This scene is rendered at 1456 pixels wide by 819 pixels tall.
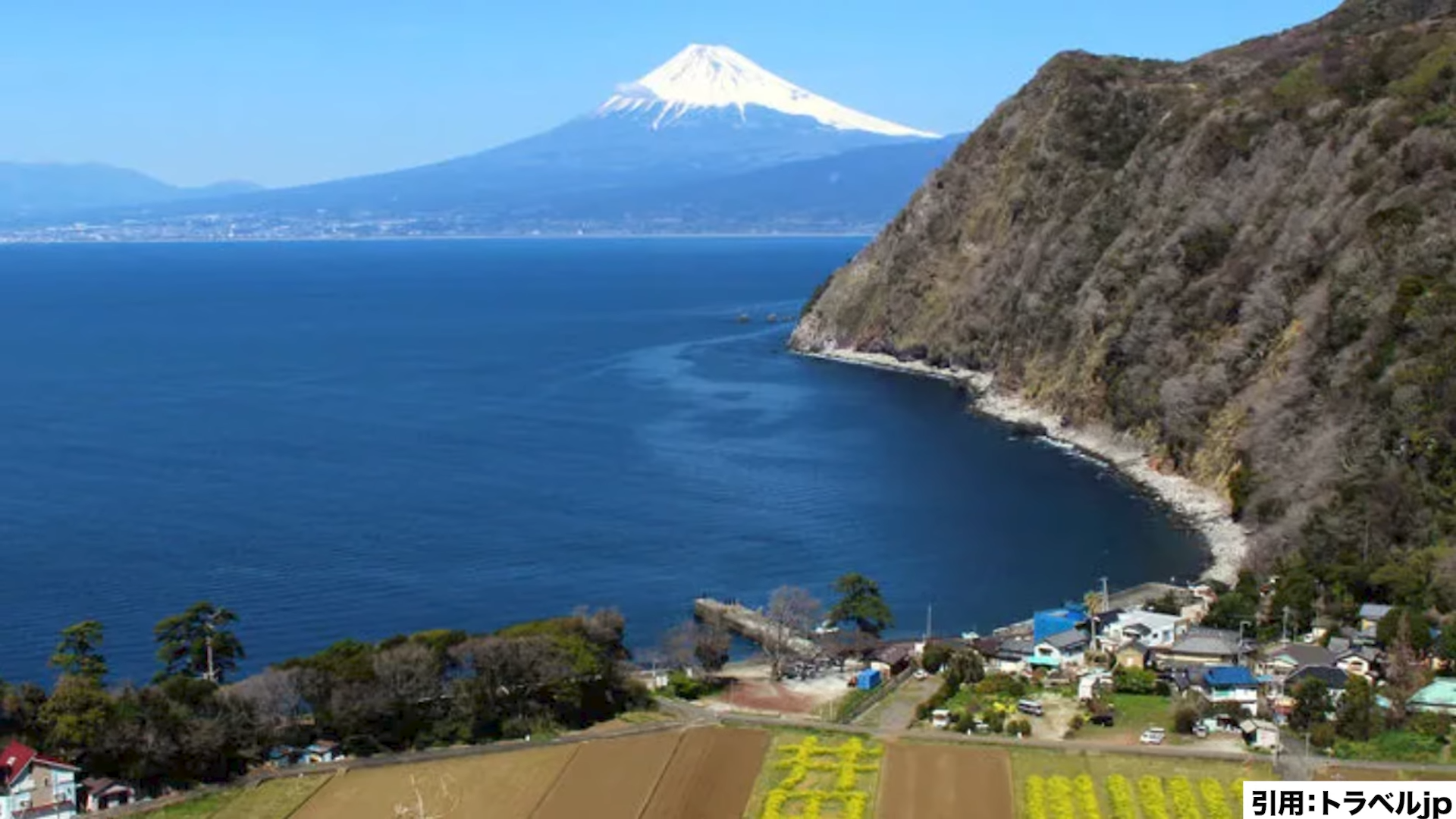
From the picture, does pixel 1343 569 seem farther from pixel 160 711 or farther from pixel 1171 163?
pixel 1171 163

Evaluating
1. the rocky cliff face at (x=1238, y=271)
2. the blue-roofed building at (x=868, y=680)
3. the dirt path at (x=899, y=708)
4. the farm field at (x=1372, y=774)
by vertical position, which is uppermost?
the rocky cliff face at (x=1238, y=271)

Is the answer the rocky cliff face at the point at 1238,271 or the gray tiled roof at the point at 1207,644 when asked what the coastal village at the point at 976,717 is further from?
the rocky cliff face at the point at 1238,271

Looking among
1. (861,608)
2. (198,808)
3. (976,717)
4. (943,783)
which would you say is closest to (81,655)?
(198,808)

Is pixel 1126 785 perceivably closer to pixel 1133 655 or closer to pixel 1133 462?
pixel 1133 655

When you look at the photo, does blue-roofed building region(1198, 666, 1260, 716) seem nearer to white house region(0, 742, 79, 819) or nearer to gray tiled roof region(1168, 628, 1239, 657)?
gray tiled roof region(1168, 628, 1239, 657)

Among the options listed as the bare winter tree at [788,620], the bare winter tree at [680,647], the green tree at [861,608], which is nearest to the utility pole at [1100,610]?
the green tree at [861,608]

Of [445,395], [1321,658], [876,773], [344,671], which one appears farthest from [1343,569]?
[445,395]

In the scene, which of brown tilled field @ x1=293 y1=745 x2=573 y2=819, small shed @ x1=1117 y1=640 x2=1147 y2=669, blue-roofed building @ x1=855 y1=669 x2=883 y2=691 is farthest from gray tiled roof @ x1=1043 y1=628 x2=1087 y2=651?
brown tilled field @ x1=293 y1=745 x2=573 y2=819
